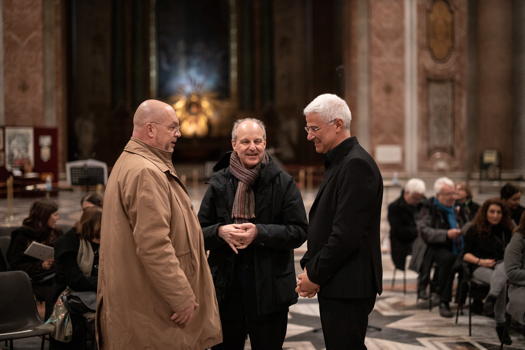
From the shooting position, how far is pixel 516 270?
517cm

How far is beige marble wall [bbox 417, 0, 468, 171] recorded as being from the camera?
17.9m

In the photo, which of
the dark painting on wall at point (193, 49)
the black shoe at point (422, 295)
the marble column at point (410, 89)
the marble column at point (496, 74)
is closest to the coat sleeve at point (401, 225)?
the black shoe at point (422, 295)

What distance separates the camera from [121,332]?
119 inches

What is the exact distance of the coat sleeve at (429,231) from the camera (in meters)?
6.63

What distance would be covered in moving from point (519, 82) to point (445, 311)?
1287 centimetres

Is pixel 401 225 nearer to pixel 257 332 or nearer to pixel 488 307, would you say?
pixel 488 307

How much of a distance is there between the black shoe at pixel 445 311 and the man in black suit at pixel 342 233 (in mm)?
3593

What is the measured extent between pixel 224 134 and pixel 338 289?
2222 centimetres

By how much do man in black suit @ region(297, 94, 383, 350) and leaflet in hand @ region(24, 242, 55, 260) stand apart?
9.28 ft

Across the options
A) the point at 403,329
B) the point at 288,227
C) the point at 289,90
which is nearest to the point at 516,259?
the point at 403,329

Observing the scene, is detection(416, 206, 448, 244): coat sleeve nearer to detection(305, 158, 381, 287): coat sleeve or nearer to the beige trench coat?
detection(305, 158, 381, 287): coat sleeve

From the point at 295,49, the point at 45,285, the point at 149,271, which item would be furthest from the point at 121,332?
the point at 295,49

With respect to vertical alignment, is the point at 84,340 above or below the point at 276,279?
below

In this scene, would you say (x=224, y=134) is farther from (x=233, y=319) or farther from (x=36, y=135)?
(x=233, y=319)
